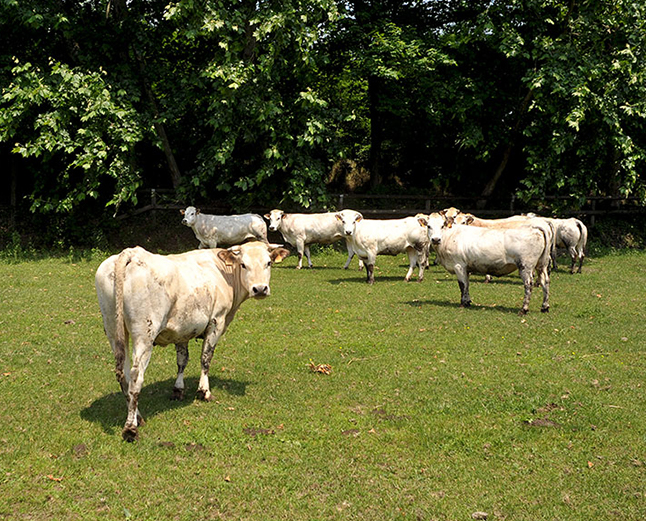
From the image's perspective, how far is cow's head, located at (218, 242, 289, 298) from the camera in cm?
778

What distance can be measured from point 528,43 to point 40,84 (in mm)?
19055

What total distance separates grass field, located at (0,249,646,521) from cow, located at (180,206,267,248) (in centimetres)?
966

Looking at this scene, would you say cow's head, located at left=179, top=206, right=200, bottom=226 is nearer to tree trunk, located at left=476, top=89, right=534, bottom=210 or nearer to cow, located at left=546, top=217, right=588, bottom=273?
cow, located at left=546, top=217, right=588, bottom=273

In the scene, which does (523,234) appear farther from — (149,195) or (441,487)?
(149,195)

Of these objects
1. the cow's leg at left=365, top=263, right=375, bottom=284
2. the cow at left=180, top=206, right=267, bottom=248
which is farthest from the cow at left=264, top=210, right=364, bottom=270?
the cow's leg at left=365, top=263, right=375, bottom=284

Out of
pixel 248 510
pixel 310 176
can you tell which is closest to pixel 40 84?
pixel 310 176

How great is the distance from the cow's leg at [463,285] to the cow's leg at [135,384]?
9137 mm

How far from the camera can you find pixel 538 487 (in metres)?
5.78

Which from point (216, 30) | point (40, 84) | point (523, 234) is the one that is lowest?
point (523, 234)

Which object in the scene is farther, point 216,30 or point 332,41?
point 332,41

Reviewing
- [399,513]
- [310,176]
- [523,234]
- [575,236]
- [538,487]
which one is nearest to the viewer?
[399,513]

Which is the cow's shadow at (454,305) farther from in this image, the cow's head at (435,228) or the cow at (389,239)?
the cow at (389,239)

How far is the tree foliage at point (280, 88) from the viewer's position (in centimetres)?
2156

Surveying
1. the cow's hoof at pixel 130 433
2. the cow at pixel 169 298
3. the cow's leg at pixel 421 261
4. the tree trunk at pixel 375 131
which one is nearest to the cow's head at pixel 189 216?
the cow's leg at pixel 421 261
